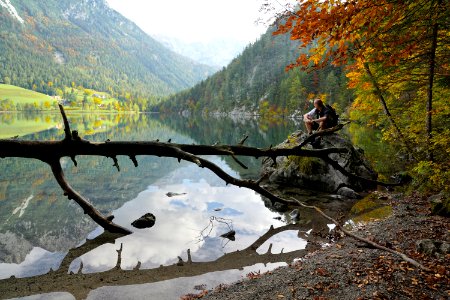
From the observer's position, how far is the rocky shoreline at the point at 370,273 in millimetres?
5617

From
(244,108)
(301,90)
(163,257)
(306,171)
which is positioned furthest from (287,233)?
(244,108)

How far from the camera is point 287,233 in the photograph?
12.1 meters

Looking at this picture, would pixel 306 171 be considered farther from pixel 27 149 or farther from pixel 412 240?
pixel 27 149

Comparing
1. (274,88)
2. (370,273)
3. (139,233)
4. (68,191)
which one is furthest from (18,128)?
(274,88)

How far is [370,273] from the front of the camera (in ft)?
21.0

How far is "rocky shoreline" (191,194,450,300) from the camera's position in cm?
562

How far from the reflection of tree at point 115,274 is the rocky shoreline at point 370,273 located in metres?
1.30

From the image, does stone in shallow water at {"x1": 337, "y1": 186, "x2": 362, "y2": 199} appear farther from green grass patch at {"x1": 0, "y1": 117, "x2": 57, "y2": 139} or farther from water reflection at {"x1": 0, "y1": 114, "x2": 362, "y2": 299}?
green grass patch at {"x1": 0, "y1": 117, "x2": 57, "y2": 139}

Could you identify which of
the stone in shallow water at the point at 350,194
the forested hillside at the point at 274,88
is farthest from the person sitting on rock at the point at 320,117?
the forested hillside at the point at 274,88

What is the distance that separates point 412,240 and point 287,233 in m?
4.85

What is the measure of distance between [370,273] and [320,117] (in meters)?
10.2

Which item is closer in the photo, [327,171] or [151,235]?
[151,235]

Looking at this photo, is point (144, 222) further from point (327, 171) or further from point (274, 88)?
point (274, 88)

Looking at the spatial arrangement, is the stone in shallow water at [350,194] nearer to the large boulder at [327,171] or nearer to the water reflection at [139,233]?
the large boulder at [327,171]
